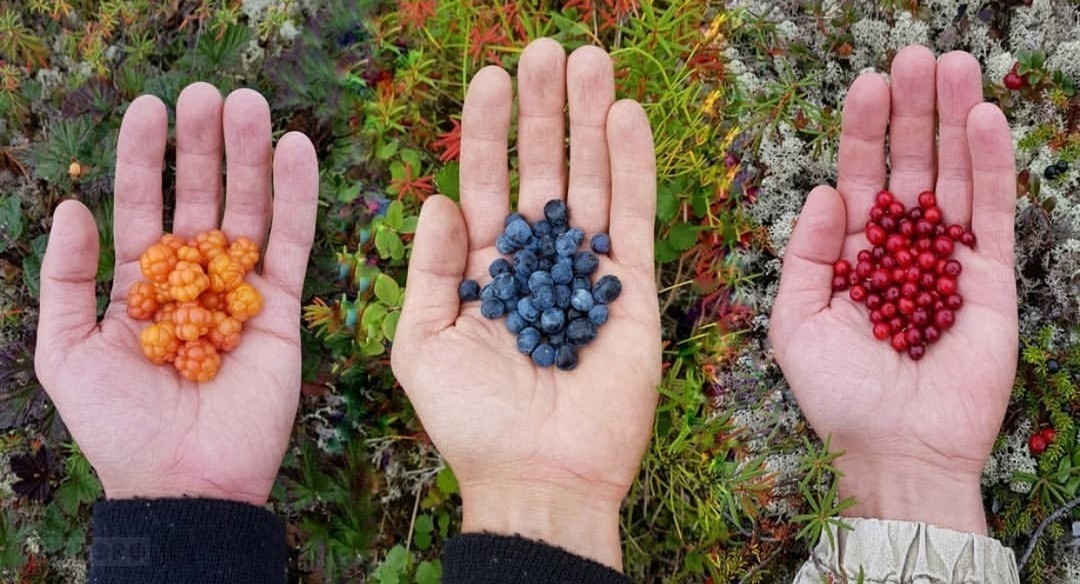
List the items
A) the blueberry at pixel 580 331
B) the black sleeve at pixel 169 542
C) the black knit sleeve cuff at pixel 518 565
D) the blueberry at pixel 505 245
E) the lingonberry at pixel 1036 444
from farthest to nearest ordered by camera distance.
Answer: the lingonberry at pixel 1036 444, the blueberry at pixel 505 245, the blueberry at pixel 580 331, the black sleeve at pixel 169 542, the black knit sleeve cuff at pixel 518 565

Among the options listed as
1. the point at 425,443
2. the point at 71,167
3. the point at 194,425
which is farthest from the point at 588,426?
the point at 71,167

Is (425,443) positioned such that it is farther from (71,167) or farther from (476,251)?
(71,167)

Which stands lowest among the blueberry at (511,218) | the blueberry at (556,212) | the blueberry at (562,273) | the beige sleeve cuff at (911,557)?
the beige sleeve cuff at (911,557)

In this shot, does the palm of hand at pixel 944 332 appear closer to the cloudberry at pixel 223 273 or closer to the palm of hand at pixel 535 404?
the palm of hand at pixel 535 404

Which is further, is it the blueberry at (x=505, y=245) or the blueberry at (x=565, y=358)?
the blueberry at (x=505, y=245)

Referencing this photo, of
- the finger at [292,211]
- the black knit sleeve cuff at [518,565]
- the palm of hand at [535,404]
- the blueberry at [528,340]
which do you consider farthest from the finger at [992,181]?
the finger at [292,211]

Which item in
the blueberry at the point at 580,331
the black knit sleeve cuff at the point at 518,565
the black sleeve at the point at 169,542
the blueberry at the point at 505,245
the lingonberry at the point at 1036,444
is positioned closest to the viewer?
the black knit sleeve cuff at the point at 518,565
